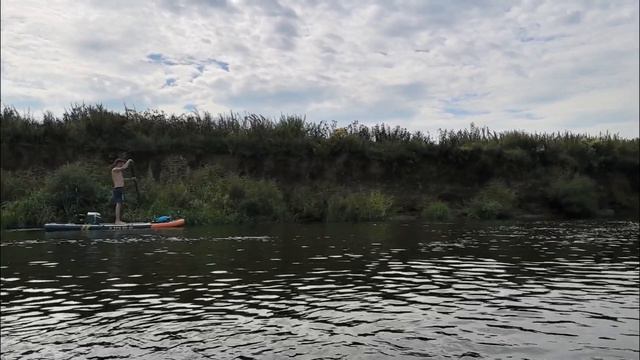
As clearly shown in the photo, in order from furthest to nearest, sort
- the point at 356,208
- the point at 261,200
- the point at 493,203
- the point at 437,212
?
the point at 493,203
the point at 437,212
the point at 356,208
the point at 261,200

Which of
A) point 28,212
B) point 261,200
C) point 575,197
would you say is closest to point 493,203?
point 575,197

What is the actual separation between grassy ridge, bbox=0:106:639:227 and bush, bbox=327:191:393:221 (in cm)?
5

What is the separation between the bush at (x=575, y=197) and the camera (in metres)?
29.8

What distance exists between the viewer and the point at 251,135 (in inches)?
1309

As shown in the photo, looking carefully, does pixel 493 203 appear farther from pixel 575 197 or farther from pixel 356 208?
pixel 356 208

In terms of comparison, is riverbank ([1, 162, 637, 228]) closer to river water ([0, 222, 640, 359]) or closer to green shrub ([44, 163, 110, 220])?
green shrub ([44, 163, 110, 220])

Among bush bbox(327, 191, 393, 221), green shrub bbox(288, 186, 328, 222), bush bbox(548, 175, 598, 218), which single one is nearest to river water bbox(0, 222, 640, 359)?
bush bbox(327, 191, 393, 221)

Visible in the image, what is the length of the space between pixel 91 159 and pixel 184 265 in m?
21.2

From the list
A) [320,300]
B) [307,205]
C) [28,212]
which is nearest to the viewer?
[320,300]

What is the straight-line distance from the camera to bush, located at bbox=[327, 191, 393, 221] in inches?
1089

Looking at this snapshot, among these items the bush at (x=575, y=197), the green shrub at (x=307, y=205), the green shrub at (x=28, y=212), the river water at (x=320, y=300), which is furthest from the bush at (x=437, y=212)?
the green shrub at (x=28, y=212)

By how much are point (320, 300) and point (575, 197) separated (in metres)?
24.9

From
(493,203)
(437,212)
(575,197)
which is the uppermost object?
(575,197)

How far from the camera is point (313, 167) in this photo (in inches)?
1302
